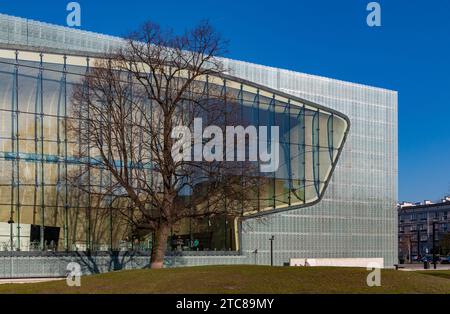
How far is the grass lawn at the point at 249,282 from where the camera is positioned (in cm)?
1985

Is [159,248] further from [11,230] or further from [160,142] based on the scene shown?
[11,230]

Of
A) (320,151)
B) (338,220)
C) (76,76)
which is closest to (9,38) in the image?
(76,76)

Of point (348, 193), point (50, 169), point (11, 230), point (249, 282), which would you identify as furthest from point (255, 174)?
point (249, 282)

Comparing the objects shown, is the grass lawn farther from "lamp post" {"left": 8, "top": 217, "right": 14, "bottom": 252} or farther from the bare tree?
"lamp post" {"left": 8, "top": 217, "right": 14, "bottom": 252}

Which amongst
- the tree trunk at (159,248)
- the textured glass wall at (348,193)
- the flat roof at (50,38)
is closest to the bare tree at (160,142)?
the tree trunk at (159,248)

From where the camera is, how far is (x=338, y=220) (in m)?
49.8

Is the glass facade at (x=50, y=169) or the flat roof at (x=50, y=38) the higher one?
the flat roof at (x=50, y=38)

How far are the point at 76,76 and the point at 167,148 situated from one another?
12804mm

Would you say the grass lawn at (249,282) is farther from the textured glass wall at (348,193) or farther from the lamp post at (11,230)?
the textured glass wall at (348,193)

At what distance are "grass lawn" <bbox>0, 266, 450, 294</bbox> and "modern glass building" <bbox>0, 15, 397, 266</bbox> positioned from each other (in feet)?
49.3

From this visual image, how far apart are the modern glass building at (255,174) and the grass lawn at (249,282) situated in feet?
49.3

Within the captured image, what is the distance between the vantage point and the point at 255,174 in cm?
3738

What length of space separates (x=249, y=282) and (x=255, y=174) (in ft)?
55.5
